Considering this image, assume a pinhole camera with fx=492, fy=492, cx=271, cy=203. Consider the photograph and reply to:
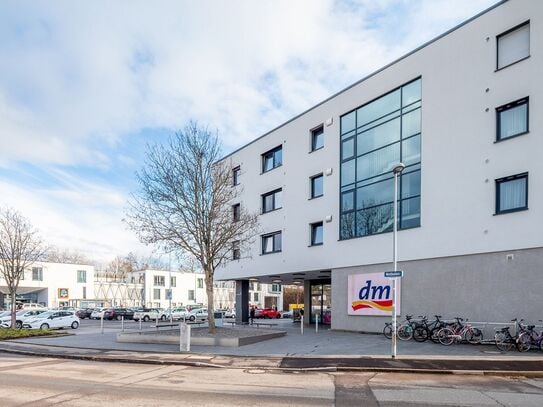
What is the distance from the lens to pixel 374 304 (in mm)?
23484

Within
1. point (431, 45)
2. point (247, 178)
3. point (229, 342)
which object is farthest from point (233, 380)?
point (247, 178)

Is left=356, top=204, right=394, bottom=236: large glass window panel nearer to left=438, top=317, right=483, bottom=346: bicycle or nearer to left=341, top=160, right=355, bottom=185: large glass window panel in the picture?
left=341, top=160, right=355, bottom=185: large glass window panel

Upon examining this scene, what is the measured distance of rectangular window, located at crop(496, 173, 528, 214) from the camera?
1770cm

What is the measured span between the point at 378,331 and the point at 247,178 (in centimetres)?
1584

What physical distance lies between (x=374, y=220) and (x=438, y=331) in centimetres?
681

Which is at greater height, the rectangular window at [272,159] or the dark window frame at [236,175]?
the rectangular window at [272,159]

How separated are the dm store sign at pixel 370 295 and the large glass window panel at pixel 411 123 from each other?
6.71m

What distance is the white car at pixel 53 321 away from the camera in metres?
35.9

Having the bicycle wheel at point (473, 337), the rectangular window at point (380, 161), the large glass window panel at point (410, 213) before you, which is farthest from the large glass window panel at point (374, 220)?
the bicycle wheel at point (473, 337)

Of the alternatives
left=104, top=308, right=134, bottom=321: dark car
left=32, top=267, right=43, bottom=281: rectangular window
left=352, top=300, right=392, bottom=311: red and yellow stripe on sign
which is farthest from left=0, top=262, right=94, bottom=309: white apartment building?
left=352, top=300, right=392, bottom=311: red and yellow stripe on sign

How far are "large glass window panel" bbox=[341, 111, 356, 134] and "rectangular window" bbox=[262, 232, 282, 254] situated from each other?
28.1 ft

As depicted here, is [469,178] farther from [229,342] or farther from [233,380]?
[233,380]

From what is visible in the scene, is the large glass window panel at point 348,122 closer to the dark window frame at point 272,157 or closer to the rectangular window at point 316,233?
the rectangular window at point 316,233

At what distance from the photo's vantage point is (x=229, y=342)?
63.1ft
